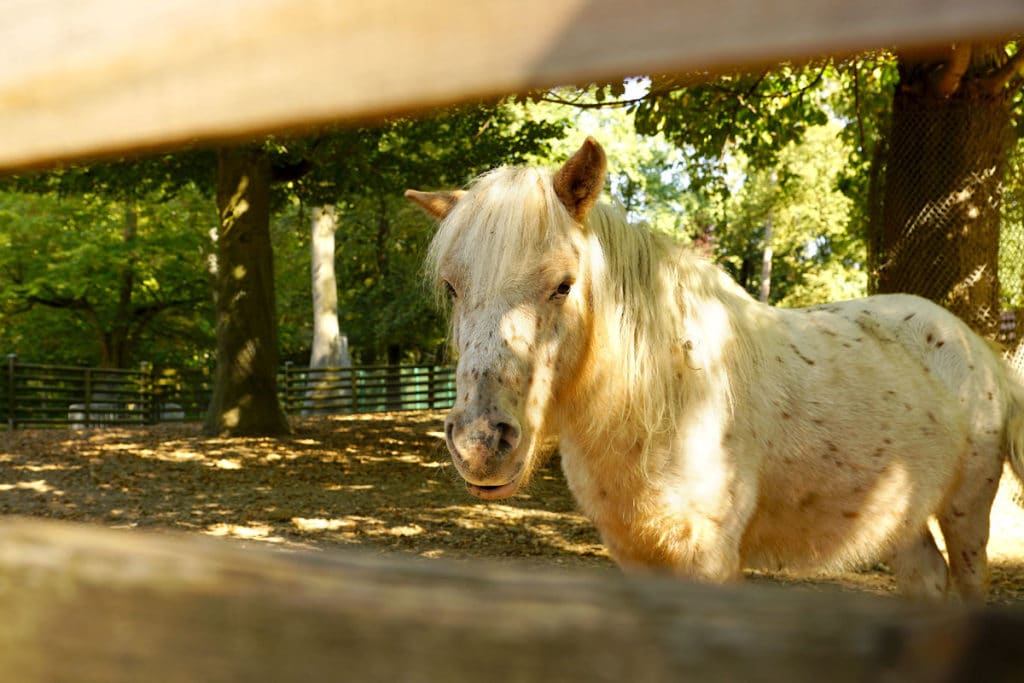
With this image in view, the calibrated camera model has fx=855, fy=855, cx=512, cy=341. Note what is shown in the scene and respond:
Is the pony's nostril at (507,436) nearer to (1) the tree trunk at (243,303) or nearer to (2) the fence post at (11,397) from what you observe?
(1) the tree trunk at (243,303)

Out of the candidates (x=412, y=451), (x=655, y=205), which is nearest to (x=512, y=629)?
(x=412, y=451)

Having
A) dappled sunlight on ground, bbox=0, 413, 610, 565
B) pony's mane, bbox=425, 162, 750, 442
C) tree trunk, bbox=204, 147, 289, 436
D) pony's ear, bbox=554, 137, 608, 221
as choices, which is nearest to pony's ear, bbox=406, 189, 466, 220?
pony's mane, bbox=425, 162, 750, 442

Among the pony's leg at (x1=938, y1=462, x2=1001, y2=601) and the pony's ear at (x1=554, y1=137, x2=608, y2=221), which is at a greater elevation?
the pony's ear at (x1=554, y1=137, x2=608, y2=221)

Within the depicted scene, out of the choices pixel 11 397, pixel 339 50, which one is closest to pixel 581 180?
pixel 339 50

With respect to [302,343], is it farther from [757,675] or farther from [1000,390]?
[757,675]

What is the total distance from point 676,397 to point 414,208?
304cm

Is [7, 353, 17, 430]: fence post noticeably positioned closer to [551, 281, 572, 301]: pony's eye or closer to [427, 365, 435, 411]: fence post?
[427, 365, 435, 411]: fence post

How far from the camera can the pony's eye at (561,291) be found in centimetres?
281

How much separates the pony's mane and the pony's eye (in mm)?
132

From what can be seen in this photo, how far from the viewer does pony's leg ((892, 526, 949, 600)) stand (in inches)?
170

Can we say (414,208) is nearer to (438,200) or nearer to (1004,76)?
(438,200)

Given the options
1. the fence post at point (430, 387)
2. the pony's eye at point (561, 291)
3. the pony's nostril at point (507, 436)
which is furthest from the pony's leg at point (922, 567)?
the fence post at point (430, 387)

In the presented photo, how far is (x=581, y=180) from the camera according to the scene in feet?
9.52

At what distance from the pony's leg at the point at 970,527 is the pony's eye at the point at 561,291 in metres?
2.45
